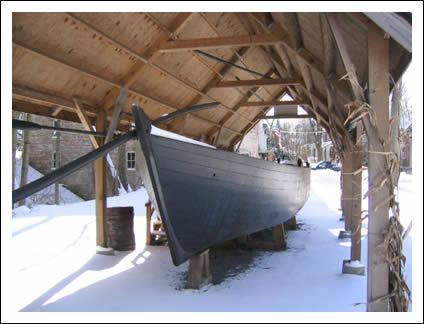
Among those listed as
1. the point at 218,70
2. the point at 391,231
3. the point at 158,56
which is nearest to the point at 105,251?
the point at 158,56

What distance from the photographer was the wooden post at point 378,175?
2.24 meters

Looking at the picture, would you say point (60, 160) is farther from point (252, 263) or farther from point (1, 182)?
point (1, 182)

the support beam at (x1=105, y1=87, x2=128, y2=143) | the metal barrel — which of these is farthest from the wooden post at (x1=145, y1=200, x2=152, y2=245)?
the support beam at (x1=105, y1=87, x2=128, y2=143)

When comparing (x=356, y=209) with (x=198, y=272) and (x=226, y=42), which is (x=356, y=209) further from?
(x=226, y=42)

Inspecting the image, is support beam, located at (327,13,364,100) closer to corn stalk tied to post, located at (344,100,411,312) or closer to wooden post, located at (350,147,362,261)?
corn stalk tied to post, located at (344,100,411,312)

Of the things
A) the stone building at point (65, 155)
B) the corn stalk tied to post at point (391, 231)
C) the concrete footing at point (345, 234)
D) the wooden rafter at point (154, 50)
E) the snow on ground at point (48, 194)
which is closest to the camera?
the corn stalk tied to post at point (391, 231)

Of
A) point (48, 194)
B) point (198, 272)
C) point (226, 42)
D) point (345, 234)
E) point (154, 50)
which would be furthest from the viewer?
point (48, 194)

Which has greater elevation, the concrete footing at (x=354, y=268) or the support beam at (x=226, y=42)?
the support beam at (x=226, y=42)

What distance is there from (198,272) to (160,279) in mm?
680

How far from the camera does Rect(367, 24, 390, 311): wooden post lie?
7.34 ft

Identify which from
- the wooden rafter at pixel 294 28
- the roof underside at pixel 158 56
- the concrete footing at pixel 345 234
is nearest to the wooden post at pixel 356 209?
the roof underside at pixel 158 56

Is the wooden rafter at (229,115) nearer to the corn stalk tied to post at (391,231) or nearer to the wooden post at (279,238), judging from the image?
the wooden post at (279,238)

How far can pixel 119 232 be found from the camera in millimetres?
6609

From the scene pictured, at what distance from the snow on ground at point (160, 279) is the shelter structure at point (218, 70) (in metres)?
0.70
